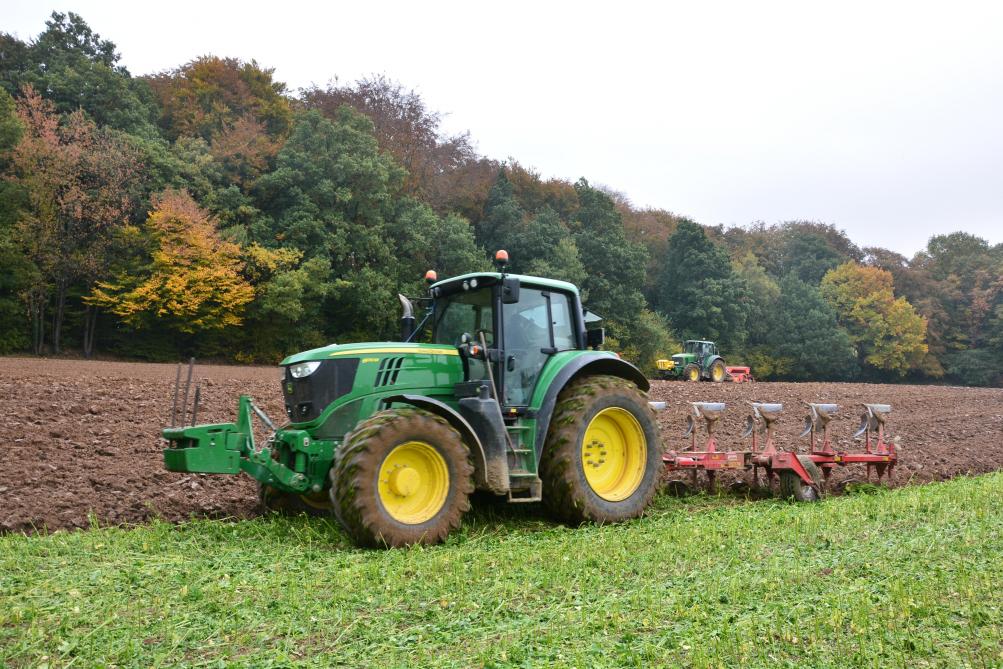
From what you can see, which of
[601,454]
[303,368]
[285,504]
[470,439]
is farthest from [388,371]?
[601,454]

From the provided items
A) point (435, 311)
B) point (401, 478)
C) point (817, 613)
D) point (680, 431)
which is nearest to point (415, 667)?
point (817, 613)

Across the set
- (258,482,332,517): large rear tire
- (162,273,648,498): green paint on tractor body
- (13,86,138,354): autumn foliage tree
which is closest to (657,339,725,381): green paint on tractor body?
(13,86,138,354): autumn foliage tree

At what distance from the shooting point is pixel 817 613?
408 cm

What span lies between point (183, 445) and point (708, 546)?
4113mm

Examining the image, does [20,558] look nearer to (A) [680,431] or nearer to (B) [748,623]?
(B) [748,623]

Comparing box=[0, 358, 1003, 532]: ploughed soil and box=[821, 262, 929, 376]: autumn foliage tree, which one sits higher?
box=[821, 262, 929, 376]: autumn foliage tree

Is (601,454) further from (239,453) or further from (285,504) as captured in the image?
(239,453)

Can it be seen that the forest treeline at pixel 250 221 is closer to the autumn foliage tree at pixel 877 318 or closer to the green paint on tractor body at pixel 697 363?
the green paint on tractor body at pixel 697 363

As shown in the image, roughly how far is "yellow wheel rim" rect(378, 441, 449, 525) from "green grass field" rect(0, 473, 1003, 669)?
0.36m

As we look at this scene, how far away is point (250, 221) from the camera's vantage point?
31438 millimetres

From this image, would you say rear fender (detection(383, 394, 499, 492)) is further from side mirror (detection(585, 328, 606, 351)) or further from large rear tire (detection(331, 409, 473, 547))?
side mirror (detection(585, 328, 606, 351))

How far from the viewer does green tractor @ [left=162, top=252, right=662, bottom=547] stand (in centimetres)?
609

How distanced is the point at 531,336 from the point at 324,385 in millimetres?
1977

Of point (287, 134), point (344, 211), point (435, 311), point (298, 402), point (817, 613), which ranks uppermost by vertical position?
point (287, 134)
